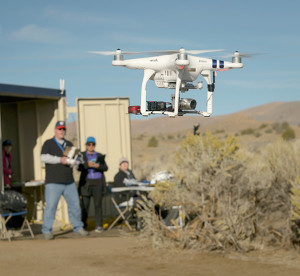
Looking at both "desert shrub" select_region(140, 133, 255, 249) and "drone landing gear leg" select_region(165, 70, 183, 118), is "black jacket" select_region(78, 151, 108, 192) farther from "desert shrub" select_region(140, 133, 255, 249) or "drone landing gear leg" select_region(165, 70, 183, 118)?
"drone landing gear leg" select_region(165, 70, 183, 118)

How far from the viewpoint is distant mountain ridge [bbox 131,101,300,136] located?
6038 cm

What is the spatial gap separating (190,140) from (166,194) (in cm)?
84

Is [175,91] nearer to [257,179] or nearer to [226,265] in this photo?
[226,265]

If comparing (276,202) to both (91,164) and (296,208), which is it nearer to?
(296,208)

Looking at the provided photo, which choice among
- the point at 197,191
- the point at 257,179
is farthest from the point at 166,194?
the point at 257,179

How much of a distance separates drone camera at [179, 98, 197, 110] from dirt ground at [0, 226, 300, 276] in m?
5.75

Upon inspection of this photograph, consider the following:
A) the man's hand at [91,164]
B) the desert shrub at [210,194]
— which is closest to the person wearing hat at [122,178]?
the man's hand at [91,164]

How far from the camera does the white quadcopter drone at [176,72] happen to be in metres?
1.37

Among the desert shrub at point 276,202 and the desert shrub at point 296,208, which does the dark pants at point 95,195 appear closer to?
the desert shrub at point 276,202

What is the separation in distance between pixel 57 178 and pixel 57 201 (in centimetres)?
40

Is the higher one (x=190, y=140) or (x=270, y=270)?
(x=190, y=140)

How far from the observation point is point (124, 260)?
7680 millimetres

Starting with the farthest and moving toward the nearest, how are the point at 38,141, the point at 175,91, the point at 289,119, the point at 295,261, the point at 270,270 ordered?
the point at 289,119
the point at 38,141
the point at 295,261
the point at 270,270
the point at 175,91

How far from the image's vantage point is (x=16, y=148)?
11750 mm
